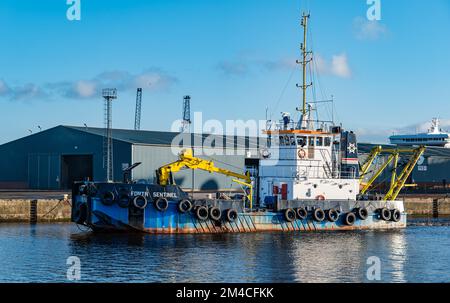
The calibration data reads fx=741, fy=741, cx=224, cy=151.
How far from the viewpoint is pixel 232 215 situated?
32594mm

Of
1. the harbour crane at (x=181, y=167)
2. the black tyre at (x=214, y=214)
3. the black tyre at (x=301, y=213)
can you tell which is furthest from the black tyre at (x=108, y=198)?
the black tyre at (x=301, y=213)

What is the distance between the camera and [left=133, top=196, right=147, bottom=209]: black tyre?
3133 centimetres

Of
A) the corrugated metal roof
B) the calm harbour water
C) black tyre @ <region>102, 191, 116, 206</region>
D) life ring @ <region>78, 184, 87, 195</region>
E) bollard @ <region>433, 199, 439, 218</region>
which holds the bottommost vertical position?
the calm harbour water

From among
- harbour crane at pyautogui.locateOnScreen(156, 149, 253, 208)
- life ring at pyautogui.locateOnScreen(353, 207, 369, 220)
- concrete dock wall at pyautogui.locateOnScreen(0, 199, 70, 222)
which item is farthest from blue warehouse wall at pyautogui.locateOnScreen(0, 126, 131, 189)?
life ring at pyautogui.locateOnScreen(353, 207, 369, 220)

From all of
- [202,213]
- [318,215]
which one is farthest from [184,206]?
[318,215]

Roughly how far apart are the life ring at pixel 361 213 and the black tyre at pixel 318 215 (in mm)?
1934

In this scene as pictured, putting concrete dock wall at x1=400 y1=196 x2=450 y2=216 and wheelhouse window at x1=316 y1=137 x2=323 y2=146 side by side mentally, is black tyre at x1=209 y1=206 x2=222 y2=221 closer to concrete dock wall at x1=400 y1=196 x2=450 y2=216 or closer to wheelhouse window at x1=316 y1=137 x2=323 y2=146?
wheelhouse window at x1=316 y1=137 x2=323 y2=146

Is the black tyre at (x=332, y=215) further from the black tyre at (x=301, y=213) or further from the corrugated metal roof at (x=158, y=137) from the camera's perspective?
the corrugated metal roof at (x=158, y=137)

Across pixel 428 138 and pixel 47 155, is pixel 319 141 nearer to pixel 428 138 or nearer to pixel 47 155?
pixel 47 155

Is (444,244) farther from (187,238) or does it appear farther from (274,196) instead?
(187,238)

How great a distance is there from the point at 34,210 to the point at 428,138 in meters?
62.0

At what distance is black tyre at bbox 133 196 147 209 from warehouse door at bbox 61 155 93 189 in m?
26.0

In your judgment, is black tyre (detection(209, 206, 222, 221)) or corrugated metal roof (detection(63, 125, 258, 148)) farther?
corrugated metal roof (detection(63, 125, 258, 148))

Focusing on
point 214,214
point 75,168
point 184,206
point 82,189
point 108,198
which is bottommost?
point 214,214
